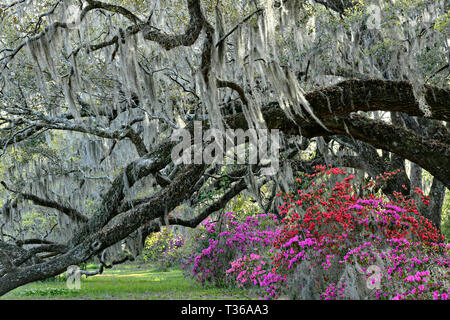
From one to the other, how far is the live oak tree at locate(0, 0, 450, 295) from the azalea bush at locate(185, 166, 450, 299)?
772 millimetres

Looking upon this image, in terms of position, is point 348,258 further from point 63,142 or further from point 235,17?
point 63,142

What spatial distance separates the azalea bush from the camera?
466 cm

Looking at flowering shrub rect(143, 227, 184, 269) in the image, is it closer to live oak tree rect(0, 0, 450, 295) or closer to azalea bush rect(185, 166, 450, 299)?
live oak tree rect(0, 0, 450, 295)

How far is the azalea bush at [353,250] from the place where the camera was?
4664 millimetres

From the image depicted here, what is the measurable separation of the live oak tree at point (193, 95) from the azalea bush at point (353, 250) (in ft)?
2.53

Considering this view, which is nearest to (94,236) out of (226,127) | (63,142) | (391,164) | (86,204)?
(226,127)

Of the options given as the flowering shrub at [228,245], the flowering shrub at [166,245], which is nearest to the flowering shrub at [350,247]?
the flowering shrub at [228,245]

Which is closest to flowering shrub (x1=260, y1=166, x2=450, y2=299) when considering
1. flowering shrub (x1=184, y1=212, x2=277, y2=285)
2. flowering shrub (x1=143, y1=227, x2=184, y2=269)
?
flowering shrub (x1=184, y1=212, x2=277, y2=285)

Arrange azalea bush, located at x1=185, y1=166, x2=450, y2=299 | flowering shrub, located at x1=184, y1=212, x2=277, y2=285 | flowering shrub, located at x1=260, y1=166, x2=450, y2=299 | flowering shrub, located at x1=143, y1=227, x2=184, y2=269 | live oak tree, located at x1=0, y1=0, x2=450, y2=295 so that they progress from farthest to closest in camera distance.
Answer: flowering shrub, located at x1=143, y1=227, x2=184, y2=269 → flowering shrub, located at x1=184, y1=212, x2=277, y2=285 → flowering shrub, located at x1=260, y1=166, x2=450, y2=299 → azalea bush, located at x1=185, y1=166, x2=450, y2=299 → live oak tree, located at x1=0, y1=0, x2=450, y2=295

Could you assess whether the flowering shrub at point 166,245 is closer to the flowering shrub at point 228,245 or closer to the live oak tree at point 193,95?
the live oak tree at point 193,95

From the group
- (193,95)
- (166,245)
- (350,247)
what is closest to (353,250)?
(350,247)

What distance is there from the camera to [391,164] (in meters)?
7.36

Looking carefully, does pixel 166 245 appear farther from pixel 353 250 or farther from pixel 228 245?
pixel 353 250

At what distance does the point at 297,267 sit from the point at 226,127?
2648mm
